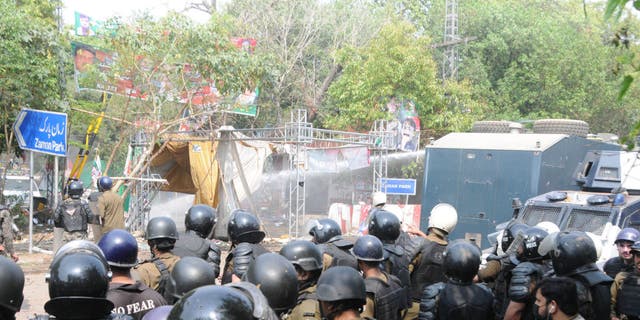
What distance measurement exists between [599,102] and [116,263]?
2999cm

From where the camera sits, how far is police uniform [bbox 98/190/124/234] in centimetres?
1196

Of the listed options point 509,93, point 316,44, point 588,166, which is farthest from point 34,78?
point 509,93

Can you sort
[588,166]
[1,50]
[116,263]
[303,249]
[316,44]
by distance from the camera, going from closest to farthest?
[116,263] < [303,249] < [588,166] < [1,50] < [316,44]

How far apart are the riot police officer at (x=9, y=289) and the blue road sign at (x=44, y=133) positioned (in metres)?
10.5

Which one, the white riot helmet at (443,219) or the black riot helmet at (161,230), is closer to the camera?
the black riot helmet at (161,230)

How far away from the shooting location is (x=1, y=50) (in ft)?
50.0

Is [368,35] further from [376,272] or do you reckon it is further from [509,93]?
[376,272]

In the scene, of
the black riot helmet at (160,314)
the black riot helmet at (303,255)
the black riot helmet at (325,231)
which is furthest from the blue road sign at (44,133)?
the black riot helmet at (160,314)

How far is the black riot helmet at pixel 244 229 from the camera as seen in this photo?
19.9ft

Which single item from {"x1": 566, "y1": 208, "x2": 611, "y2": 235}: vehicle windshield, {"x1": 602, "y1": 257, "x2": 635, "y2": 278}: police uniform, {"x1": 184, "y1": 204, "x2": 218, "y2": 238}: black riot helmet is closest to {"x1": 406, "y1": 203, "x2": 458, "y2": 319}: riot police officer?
{"x1": 602, "y1": 257, "x2": 635, "y2": 278}: police uniform

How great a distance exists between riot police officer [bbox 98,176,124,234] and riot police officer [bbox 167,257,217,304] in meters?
8.05

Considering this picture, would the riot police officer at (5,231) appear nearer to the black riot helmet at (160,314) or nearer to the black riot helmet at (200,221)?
the black riot helmet at (200,221)

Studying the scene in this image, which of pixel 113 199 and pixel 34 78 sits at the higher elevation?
pixel 34 78

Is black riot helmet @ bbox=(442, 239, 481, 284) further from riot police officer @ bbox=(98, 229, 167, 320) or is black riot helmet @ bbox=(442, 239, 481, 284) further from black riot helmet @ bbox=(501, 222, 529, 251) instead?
riot police officer @ bbox=(98, 229, 167, 320)
